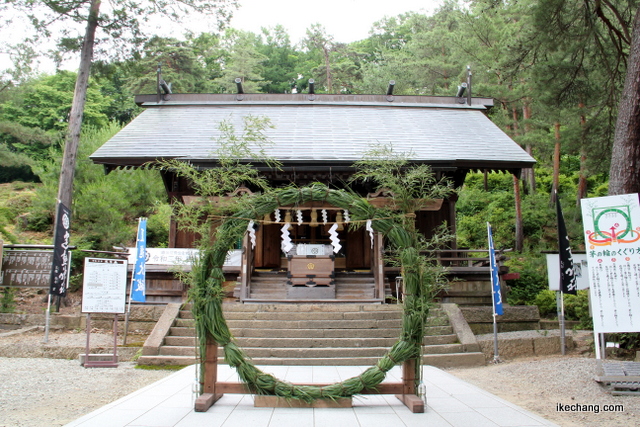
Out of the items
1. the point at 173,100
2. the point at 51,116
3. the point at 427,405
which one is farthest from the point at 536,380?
the point at 51,116

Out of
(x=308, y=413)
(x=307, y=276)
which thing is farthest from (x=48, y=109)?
(x=308, y=413)

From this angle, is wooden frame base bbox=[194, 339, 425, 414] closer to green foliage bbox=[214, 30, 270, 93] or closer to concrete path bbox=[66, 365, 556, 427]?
concrete path bbox=[66, 365, 556, 427]

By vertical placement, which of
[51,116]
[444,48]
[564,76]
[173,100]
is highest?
[444,48]

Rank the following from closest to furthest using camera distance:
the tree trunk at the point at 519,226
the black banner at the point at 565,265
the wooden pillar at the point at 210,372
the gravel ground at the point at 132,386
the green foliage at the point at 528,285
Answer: the wooden pillar at the point at 210,372
the gravel ground at the point at 132,386
the black banner at the point at 565,265
the green foliage at the point at 528,285
the tree trunk at the point at 519,226

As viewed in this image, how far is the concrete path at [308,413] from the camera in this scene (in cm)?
418

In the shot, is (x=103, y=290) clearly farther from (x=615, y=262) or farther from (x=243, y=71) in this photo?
(x=243, y=71)

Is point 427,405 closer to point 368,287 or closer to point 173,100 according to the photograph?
point 368,287

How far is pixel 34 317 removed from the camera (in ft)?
34.2

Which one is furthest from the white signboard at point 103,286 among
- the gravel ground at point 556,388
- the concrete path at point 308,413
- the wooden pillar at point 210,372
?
the gravel ground at point 556,388

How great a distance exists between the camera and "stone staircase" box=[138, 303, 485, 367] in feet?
25.7

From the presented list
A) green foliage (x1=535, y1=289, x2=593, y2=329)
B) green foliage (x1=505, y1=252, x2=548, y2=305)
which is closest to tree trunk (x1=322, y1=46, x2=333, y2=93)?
green foliage (x1=505, y1=252, x2=548, y2=305)

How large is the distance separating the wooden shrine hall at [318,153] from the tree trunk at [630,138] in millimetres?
3069

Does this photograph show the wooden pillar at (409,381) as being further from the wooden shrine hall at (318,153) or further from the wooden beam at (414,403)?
the wooden shrine hall at (318,153)

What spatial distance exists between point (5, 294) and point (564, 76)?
1414cm
